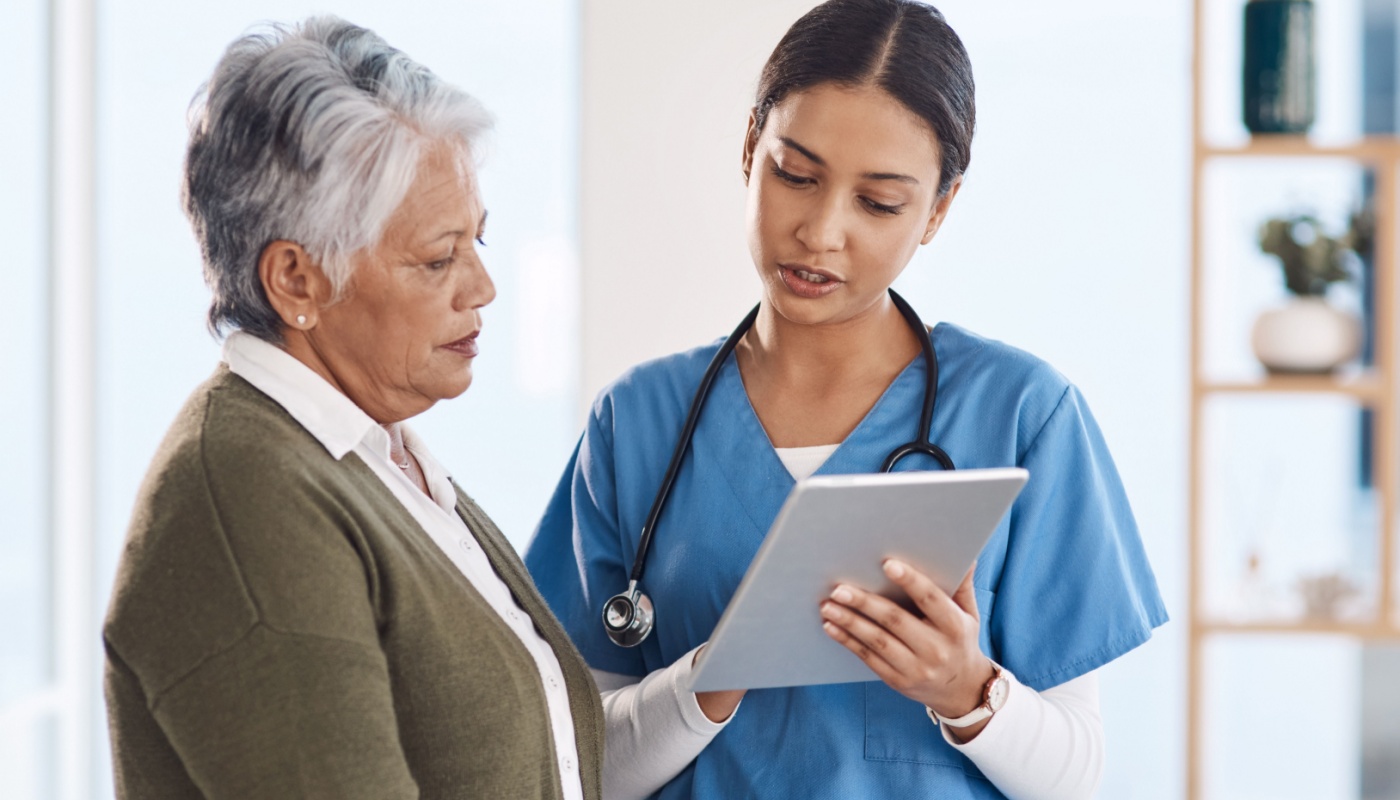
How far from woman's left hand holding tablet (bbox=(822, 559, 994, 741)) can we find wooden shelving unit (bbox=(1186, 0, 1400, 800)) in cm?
97

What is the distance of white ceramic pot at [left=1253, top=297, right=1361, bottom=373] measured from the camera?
1.91m

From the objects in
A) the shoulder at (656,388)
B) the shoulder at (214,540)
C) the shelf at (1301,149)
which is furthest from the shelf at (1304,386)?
the shoulder at (214,540)

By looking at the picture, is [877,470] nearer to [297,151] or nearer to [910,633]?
[910,633]

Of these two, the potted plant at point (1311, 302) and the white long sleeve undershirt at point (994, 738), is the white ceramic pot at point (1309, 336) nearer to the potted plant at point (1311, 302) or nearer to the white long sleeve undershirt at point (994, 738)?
the potted plant at point (1311, 302)

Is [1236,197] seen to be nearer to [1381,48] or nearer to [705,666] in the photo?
[1381,48]

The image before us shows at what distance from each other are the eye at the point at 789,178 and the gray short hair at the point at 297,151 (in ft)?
1.19

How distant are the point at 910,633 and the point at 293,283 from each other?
1.93 feet

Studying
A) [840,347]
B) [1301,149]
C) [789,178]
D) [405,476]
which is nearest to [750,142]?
[789,178]

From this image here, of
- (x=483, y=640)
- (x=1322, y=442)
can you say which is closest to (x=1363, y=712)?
(x=1322, y=442)

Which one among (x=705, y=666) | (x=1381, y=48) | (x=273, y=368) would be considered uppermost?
(x=1381, y=48)

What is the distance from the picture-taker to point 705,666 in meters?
1.08

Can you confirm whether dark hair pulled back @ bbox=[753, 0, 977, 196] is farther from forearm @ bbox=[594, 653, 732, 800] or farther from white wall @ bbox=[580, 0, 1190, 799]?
white wall @ bbox=[580, 0, 1190, 799]

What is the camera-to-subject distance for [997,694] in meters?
1.16

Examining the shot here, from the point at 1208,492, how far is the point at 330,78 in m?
1.51
